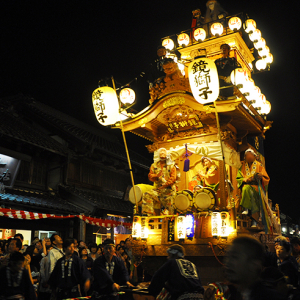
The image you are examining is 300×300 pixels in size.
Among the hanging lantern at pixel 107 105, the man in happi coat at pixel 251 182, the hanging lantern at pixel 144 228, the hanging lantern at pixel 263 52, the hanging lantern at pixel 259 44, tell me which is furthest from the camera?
the hanging lantern at pixel 263 52

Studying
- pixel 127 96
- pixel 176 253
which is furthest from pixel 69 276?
pixel 127 96

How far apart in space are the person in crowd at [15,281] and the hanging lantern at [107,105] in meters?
6.23

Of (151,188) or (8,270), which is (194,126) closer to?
(151,188)

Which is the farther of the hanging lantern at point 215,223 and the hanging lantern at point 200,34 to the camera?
the hanging lantern at point 200,34

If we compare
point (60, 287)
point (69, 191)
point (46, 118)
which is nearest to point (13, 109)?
point (46, 118)

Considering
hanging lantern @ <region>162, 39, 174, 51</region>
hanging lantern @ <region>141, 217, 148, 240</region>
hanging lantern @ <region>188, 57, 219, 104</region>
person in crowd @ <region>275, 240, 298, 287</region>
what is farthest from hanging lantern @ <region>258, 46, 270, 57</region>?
person in crowd @ <region>275, 240, 298, 287</region>

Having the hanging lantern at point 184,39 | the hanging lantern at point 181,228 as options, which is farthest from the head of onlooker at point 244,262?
the hanging lantern at point 184,39

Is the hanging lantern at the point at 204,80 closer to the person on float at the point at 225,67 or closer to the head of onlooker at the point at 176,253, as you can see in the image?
the person on float at the point at 225,67

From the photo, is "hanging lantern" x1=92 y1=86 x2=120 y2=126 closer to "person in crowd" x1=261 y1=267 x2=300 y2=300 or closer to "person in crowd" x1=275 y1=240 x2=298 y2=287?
"person in crowd" x1=275 y1=240 x2=298 y2=287

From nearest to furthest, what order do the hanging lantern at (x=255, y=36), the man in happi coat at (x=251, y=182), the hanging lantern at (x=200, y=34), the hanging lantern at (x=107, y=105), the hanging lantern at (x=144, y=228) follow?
the man in happi coat at (x=251, y=182) → the hanging lantern at (x=144, y=228) → the hanging lantern at (x=107, y=105) → the hanging lantern at (x=200, y=34) → the hanging lantern at (x=255, y=36)

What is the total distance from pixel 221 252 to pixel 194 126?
14.3 ft

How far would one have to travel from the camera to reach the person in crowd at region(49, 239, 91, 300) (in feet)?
19.4

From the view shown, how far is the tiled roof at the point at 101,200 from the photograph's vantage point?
1589cm

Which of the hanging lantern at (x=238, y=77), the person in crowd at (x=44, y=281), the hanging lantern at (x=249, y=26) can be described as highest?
the hanging lantern at (x=249, y=26)
